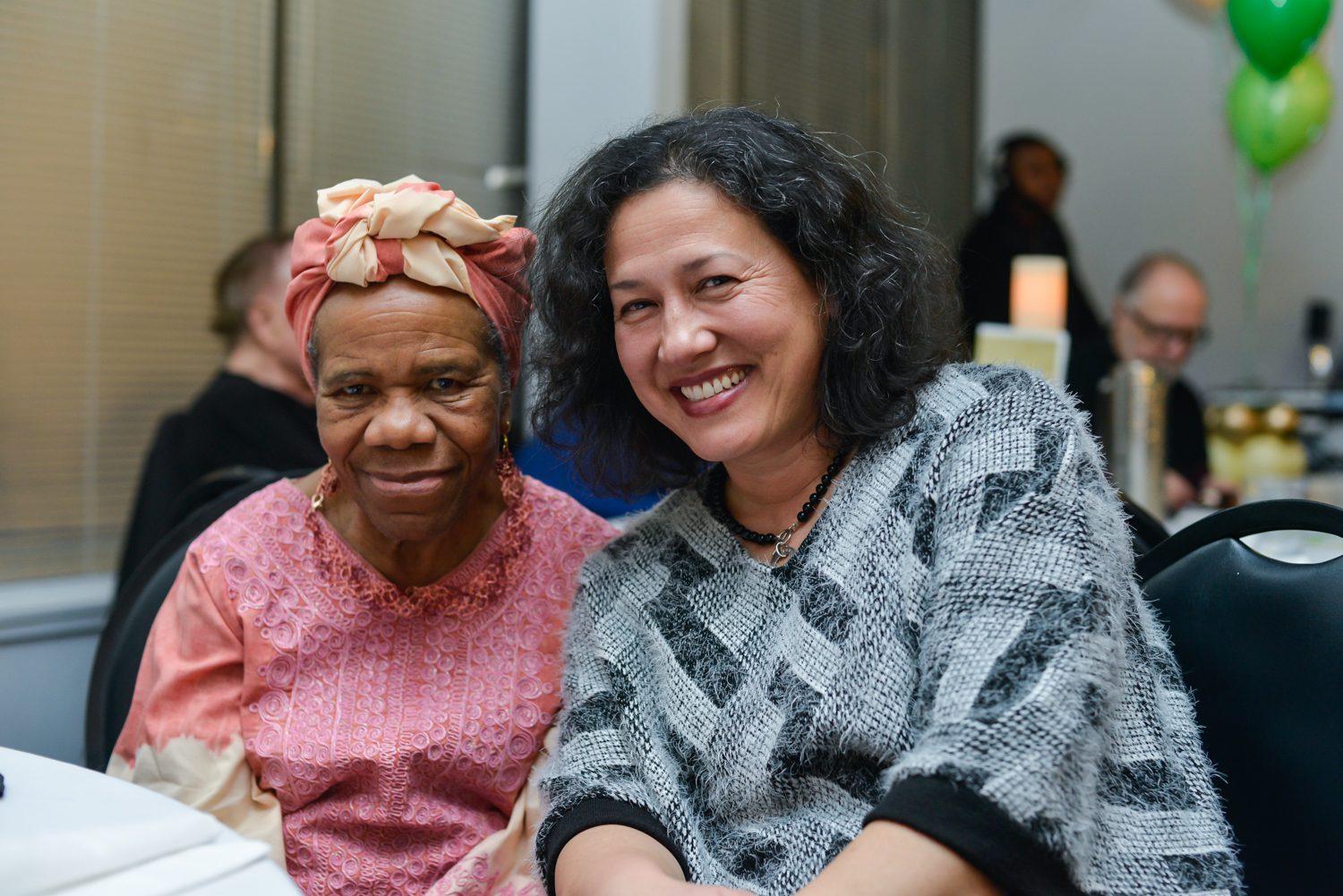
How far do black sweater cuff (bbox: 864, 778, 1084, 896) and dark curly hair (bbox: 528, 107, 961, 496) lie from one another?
44 cm

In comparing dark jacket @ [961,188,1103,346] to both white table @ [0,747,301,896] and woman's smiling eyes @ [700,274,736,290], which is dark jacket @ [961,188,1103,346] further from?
white table @ [0,747,301,896]

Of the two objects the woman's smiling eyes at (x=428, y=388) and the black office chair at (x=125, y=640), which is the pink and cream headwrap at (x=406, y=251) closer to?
the woman's smiling eyes at (x=428, y=388)

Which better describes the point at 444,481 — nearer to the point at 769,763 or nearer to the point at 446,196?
the point at 446,196

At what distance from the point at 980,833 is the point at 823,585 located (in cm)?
34

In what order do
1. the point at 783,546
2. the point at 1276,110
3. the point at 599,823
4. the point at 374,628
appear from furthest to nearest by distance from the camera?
1. the point at 1276,110
2. the point at 374,628
3. the point at 783,546
4. the point at 599,823

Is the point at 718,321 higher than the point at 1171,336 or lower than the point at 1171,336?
higher

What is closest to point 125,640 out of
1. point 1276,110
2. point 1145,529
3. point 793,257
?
point 793,257

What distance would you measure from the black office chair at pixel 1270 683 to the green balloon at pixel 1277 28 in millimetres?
3123

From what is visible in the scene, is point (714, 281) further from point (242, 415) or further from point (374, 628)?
point (242, 415)

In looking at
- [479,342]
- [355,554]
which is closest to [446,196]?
[479,342]

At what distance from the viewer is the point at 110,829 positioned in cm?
91

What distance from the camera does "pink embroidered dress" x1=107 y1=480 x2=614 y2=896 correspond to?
1422mm

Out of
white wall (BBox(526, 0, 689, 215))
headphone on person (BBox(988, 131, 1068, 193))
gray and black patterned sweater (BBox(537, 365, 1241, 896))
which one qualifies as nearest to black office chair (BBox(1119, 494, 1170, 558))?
gray and black patterned sweater (BBox(537, 365, 1241, 896))

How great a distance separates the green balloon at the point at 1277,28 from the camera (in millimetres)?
3801
